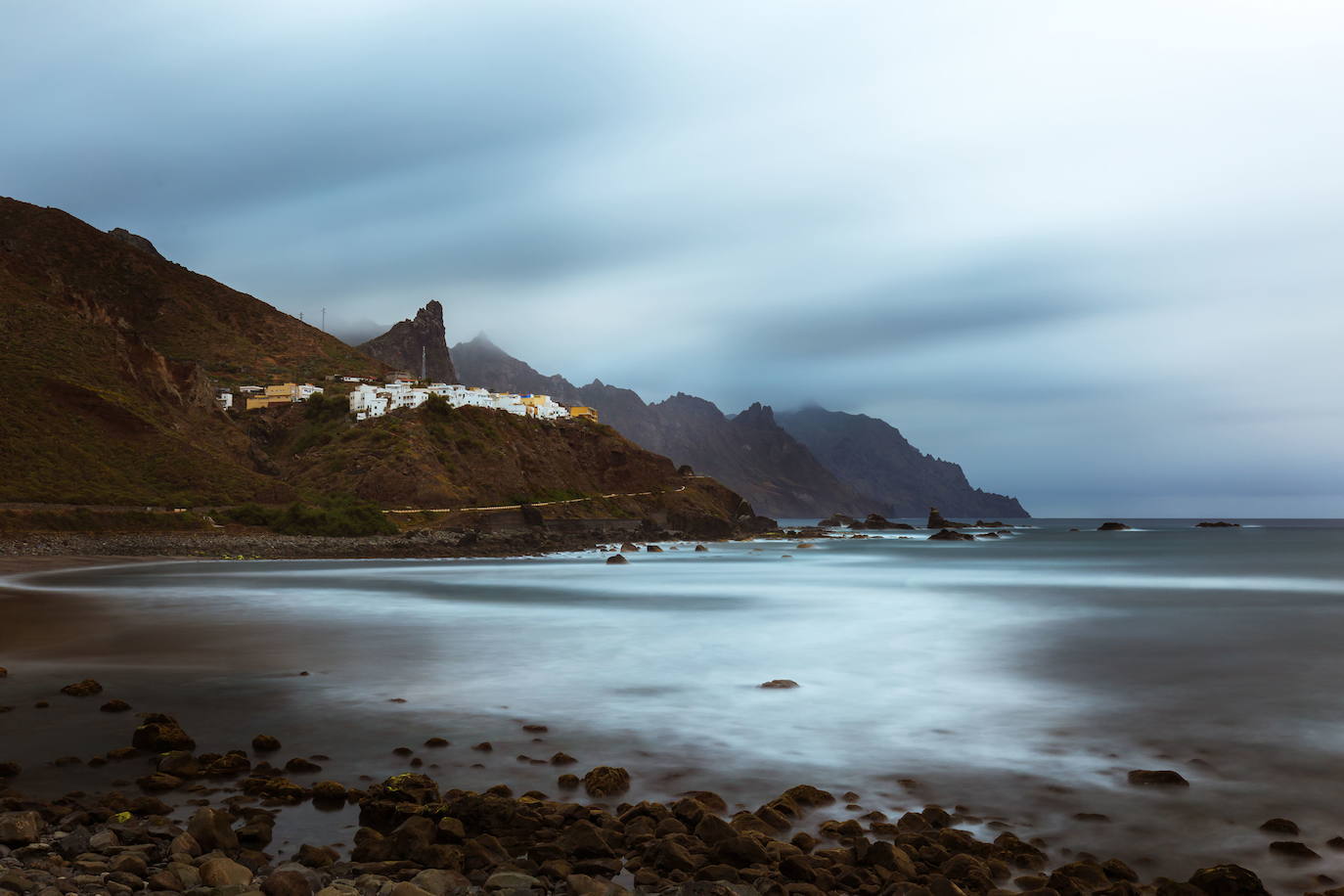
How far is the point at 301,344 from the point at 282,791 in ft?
492

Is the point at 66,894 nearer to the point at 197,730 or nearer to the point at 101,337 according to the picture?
the point at 197,730

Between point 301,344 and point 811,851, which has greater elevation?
point 301,344

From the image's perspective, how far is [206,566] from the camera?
44844mm

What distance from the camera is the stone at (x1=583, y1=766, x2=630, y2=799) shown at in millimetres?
8289

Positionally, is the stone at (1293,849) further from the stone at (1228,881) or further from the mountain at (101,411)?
the mountain at (101,411)

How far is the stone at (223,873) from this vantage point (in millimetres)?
5570

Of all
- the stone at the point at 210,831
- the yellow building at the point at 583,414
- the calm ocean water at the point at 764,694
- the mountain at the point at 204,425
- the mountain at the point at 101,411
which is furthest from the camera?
the yellow building at the point at 583,414

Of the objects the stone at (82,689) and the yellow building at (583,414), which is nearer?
the stone at (82,689)

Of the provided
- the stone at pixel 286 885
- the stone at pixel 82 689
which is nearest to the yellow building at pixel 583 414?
the stone at pixel 82 689

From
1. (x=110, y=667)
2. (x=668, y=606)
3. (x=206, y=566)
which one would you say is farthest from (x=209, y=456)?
(x=110, y=667)

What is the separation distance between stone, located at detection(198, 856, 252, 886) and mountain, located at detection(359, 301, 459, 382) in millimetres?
175599

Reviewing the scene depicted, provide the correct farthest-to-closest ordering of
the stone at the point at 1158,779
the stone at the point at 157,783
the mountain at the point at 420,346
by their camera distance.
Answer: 1. the mountain at the point at 420,346
2. the stone at the point at 1158,779
3. the stone at the point at 157,783

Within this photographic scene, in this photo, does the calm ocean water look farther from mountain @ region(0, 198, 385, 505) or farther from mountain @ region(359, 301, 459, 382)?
mountain @ region(359, 301, 459, 382)

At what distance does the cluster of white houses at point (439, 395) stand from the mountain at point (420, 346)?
149 ft
